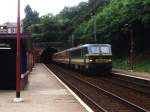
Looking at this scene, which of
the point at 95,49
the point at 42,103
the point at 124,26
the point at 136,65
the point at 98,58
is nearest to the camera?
the point at 42,103

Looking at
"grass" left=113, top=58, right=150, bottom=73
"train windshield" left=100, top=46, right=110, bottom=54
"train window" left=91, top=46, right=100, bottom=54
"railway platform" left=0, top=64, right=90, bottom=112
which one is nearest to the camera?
"railway platform" left=0, top=64, right=90, bottom=112

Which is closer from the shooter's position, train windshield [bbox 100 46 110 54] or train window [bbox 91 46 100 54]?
train window [bbox 91 46 100 54]

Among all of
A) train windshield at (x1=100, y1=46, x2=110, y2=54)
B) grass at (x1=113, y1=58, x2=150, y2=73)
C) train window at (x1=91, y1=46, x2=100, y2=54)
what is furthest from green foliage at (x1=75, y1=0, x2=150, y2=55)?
train window at (x1=91, y1=46, x2=100, y2=54)

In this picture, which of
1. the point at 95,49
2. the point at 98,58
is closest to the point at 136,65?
the point at 95,49

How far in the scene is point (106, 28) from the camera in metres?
71.8

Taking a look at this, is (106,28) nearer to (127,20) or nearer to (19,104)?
(127,20)

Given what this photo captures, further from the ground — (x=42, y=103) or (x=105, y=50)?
(x=105, y=50)

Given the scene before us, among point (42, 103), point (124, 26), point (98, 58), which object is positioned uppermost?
point (124, 26)

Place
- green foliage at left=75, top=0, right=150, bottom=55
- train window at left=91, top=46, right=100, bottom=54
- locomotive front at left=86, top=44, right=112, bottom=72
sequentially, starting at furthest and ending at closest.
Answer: green foliage at left=75, top=0, right=150, bottom=55, train window at left=91, top=46, right=100, bottom=54, locomotive front at left=86, top=44, right=112, bottom=72

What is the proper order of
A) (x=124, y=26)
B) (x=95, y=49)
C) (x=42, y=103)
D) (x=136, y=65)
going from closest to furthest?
(x=42, y=103) → (x=95, y=49) → (x=136, y=65) → (x=124, y=26)

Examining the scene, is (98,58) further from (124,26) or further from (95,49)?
(124,26)

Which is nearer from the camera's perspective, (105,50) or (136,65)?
(105,50)

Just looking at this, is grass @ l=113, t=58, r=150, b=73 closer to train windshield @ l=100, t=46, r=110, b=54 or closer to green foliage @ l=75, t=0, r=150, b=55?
green foliage @ l=75, t=0, r=150, b=55

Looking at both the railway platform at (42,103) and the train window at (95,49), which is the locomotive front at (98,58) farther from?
→ the railway platform at (42,103)
